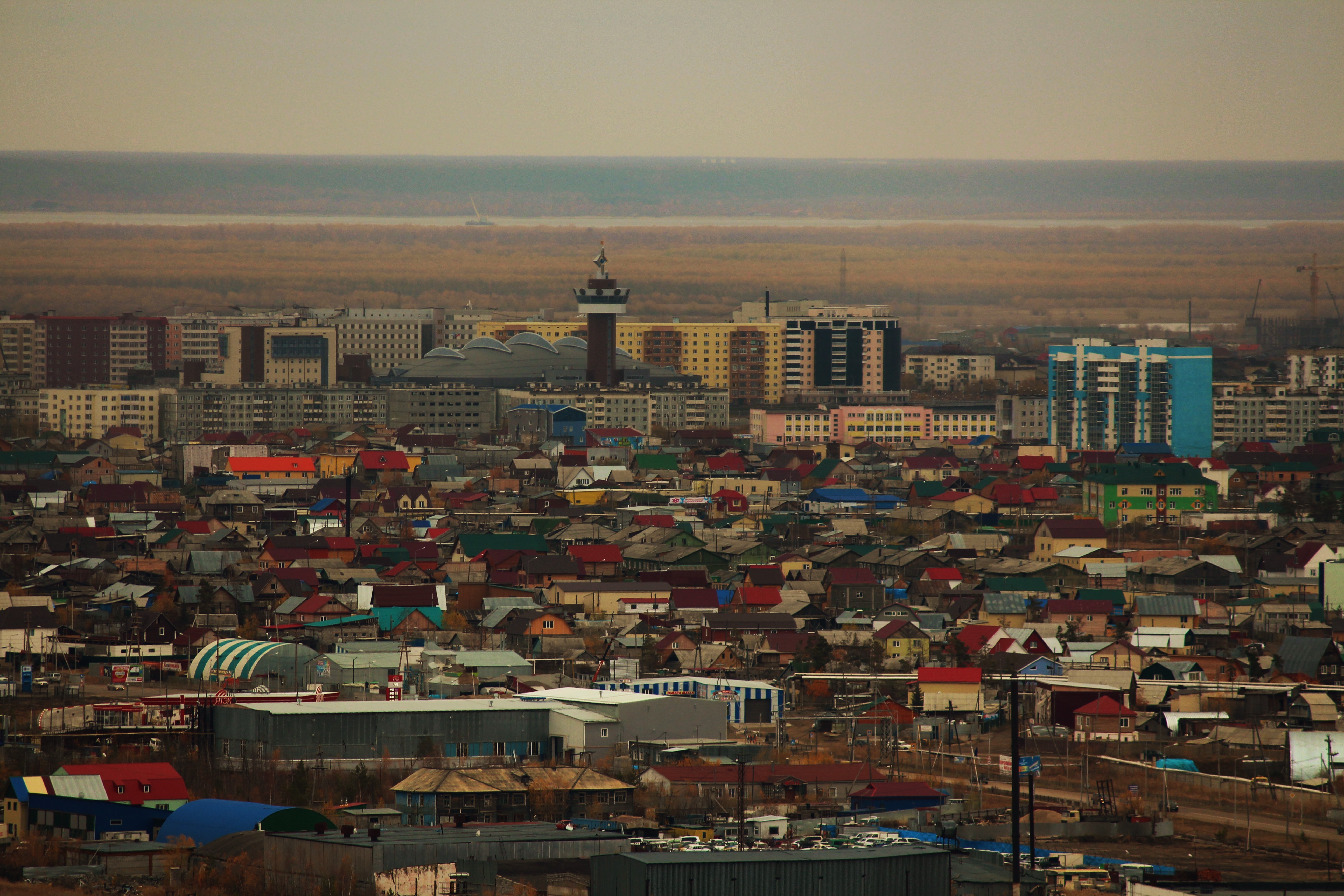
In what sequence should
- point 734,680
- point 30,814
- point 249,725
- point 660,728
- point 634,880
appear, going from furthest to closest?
point 734,680
point 660,728
point 249,725
point 30,814
point 634,880

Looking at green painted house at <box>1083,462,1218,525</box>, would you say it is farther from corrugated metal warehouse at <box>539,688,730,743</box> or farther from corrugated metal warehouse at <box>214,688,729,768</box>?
corrugated metal warehouse at <box>214,688,729,768</box>

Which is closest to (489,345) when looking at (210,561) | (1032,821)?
(210,561)

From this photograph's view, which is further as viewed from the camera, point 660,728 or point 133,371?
point 133,371

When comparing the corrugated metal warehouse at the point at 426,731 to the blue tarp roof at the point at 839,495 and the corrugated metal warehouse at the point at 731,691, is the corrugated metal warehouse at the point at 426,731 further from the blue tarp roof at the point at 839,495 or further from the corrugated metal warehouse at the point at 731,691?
the blue tarp roof at the point at 839,495

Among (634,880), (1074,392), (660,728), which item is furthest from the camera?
(1074,392)

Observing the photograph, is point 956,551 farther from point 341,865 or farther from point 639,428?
point 639,428

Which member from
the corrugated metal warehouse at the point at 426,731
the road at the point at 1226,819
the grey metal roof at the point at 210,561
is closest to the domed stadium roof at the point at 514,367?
the grey metal roof at the point at 210,561

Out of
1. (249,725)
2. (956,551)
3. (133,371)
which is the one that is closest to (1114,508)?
(956,551)
